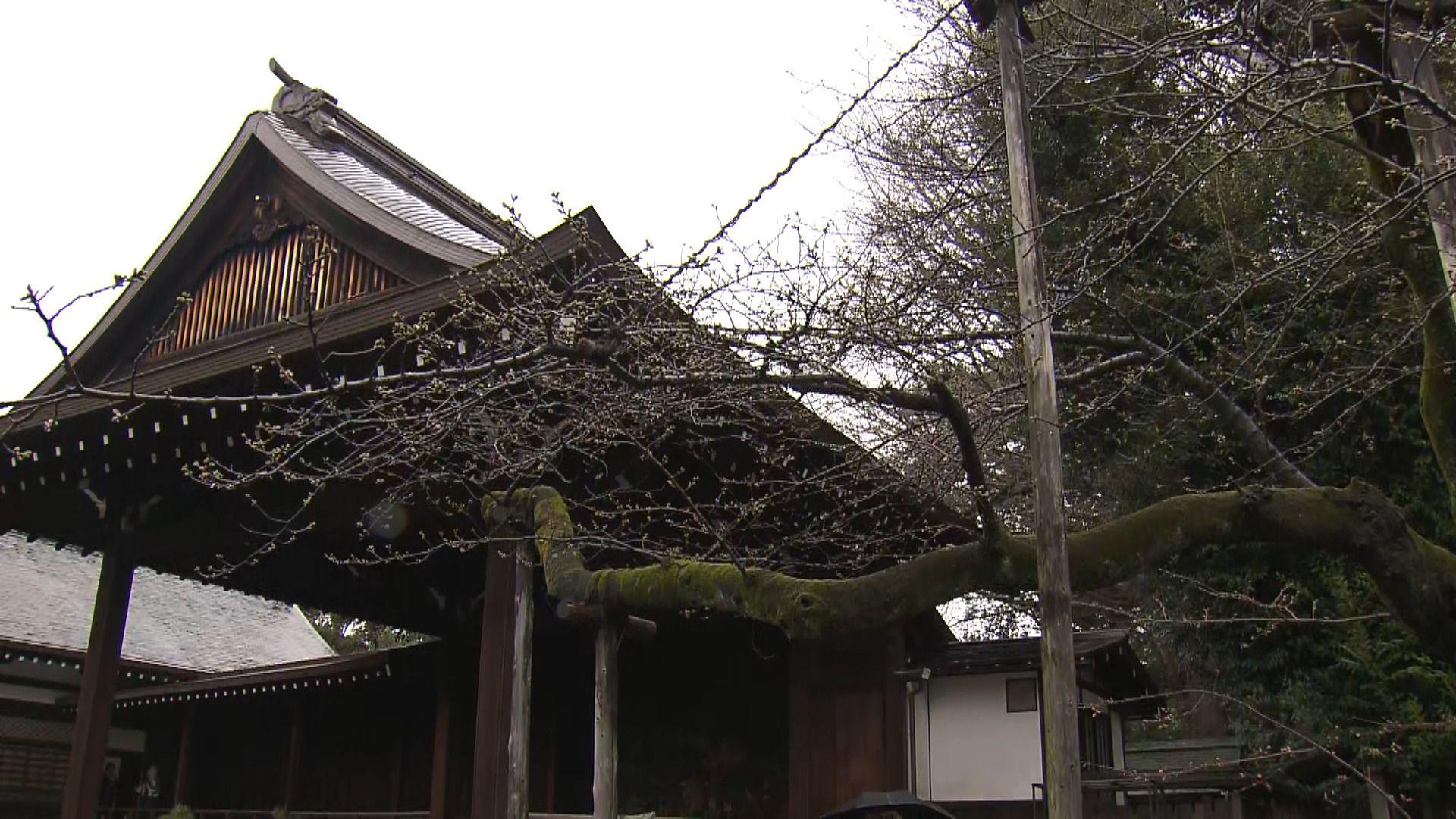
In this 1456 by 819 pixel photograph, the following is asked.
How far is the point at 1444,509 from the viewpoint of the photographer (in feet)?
28.5

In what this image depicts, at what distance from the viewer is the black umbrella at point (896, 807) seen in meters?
7.74

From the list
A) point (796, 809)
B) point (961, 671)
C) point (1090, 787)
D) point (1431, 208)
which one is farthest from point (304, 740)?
point (1431, 208)

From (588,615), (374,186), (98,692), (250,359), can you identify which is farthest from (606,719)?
(374,186)

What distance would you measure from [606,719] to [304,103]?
827 cm

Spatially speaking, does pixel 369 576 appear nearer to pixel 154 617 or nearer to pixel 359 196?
pixel 359 196

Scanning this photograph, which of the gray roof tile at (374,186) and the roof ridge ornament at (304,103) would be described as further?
the roof ridge ornament at (304,103)

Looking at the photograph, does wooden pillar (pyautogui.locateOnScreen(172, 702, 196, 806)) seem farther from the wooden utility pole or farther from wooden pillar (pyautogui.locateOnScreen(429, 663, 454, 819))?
the wooden utility pole

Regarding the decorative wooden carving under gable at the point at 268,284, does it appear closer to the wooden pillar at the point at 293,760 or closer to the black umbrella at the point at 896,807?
the black umbrella at the point at 896,807

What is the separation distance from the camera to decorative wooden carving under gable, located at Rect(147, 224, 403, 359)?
9.20 metres

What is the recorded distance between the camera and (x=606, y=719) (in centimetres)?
643

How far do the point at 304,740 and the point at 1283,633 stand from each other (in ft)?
38.0

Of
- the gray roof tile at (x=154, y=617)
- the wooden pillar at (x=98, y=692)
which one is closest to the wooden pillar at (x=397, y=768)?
the gray roof tile at (x=154, y=617)

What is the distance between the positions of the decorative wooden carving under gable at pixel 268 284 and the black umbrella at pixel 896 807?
534 centimetres

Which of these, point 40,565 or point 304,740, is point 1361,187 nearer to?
point 304,740
